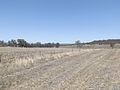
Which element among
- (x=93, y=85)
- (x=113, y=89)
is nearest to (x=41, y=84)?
(x=93, y=85)

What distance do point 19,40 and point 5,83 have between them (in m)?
136

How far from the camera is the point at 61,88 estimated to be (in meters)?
12.9

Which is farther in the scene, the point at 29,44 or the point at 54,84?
the point at 29,44

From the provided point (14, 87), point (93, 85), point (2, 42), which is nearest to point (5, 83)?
point (14, 87)

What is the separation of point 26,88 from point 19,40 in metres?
138

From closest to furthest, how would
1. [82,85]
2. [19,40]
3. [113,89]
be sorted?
[113,89], [82,85], [19,40]

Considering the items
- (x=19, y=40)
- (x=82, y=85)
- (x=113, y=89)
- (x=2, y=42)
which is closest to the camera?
(x=113, y=89)

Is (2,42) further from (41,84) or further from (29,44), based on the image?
(41,84)

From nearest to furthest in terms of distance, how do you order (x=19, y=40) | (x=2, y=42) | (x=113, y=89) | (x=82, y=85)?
(x=113, y=89)
(x=82, y=85)
(x=19, y=40)
(x=2, y=42)

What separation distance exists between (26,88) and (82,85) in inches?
107

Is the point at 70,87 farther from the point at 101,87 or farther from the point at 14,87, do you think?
the point at 14,87

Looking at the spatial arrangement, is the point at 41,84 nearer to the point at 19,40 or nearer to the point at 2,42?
the point at 19,40

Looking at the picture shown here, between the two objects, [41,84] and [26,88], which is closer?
[26,88]

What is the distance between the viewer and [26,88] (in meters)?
12.9
